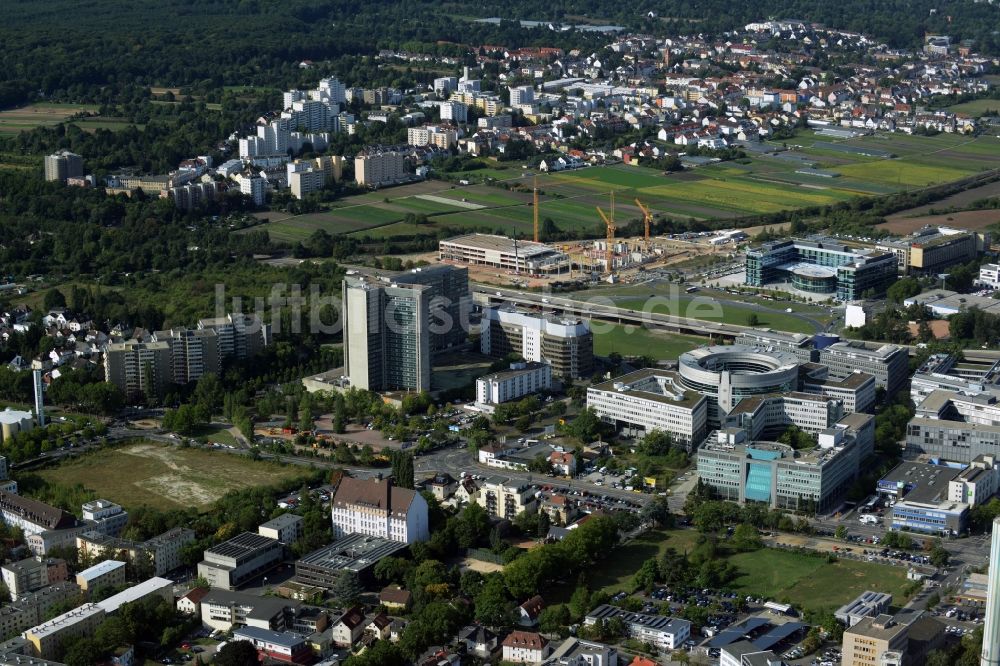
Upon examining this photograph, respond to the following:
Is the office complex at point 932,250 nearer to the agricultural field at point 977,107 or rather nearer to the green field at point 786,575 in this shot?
the green field at point 786,575

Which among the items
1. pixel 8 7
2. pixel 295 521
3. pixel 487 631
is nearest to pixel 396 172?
pixel 295 521

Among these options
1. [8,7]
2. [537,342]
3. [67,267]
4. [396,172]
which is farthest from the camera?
[8,7]

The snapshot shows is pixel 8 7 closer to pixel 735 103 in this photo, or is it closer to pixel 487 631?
pixel 735 103

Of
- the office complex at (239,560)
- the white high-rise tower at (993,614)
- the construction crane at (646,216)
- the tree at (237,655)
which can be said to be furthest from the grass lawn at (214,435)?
the construction crane at (646,216)

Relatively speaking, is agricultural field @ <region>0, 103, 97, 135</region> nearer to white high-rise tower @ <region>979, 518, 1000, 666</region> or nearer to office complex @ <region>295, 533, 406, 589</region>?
office complex @ <region>295, 533, 406, 589</region>

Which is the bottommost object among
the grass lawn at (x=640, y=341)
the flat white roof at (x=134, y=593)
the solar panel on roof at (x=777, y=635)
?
the solar panel on roof at (x=777, y=635)

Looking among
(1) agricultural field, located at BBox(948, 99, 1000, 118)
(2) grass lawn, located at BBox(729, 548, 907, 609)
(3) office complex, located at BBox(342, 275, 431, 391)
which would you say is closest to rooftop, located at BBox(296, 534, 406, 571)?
(2) grass lawn, located at BBox(729, 548, 907, 609)
